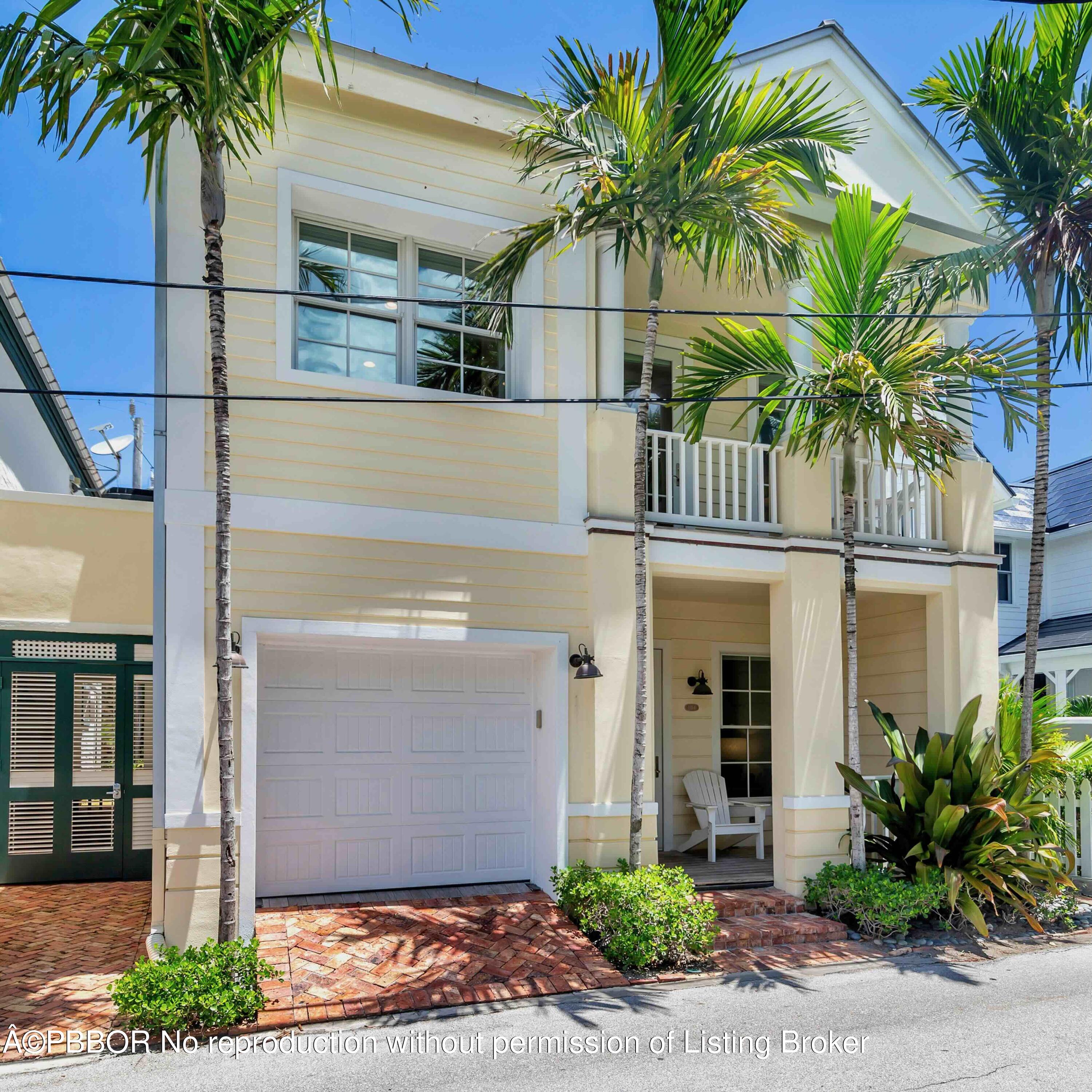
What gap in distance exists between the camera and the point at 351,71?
808 cm

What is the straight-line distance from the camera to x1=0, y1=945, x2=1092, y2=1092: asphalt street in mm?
5172

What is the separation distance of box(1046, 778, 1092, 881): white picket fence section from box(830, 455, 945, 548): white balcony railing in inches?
113

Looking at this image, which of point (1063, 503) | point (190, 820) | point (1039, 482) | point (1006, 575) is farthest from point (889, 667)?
point (1063, 503)

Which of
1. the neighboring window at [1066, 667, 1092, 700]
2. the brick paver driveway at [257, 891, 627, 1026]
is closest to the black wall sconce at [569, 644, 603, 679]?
the brick paver driveway at [257, 891, 627, 1026]

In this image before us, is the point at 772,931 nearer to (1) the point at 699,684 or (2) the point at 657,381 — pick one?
(1) the point at 699,684

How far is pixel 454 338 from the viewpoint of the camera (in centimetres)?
907

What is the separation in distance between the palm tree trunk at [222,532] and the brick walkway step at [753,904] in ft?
12.9

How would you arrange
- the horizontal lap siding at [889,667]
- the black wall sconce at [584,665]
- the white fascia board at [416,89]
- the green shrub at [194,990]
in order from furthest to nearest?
the horizontal lap siding at [889,667] < the black wall sconce at [584,665] < the white fascia board at [416,89] < the green shrub at [194,990]

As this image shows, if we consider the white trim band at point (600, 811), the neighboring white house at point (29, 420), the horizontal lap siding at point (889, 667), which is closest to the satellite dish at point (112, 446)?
the neighboring white house at point (29, 420)

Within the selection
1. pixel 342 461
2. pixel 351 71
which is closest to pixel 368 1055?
pixel 342 461

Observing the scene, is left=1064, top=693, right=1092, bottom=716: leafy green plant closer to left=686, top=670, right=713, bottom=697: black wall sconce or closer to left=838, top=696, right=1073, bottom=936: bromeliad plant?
left=686, top=670, right=713, bottom=697: black wall sconce

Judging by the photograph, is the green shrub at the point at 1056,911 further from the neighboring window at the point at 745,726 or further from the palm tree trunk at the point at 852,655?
the neighboring window at the point at 745,726

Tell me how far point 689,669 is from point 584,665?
3622 millimetres

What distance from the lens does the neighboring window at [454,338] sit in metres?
8.95
